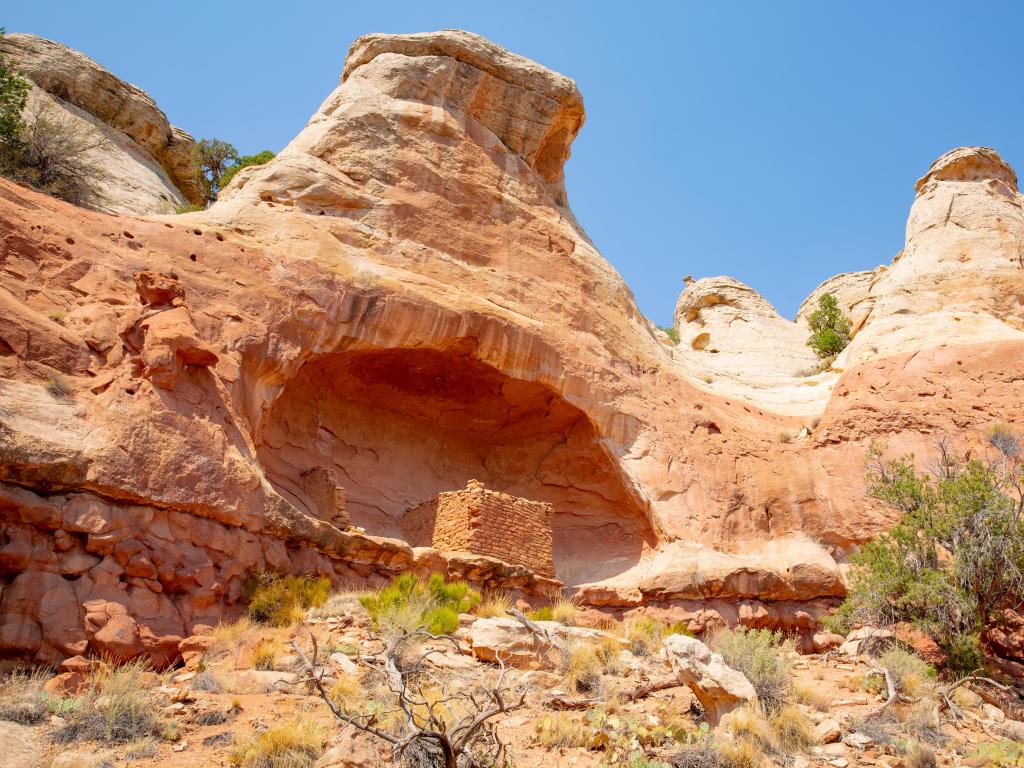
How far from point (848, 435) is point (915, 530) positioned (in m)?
3.79

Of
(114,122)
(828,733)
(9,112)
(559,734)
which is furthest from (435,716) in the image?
(114,122)

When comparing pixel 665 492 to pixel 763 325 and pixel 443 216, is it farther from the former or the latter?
pixel 763 325

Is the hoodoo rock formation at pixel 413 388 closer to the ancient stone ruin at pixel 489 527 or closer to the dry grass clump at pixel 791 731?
the ancient stone ruin at pixel 489 527

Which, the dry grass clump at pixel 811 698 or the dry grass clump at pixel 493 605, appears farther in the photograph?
the dry grass clump at pixel 493 605

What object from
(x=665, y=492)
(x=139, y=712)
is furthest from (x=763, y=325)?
(x=139, y=712)

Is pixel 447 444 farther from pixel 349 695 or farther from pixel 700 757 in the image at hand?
pixel 700 757

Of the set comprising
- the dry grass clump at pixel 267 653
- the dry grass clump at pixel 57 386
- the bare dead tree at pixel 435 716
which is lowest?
the dry grass clump at pixel 267 653

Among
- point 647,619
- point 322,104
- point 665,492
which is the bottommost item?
point 647,619

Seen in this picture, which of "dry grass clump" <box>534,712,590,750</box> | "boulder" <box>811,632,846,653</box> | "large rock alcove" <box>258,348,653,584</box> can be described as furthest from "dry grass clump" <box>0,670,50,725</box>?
"boulder" <box>811,632,846,653</box>

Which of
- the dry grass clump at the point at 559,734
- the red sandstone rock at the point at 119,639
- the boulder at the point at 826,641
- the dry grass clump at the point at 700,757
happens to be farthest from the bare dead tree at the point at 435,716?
the boulder at the point at 826,641

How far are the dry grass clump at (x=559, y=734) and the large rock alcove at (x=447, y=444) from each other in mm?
6904

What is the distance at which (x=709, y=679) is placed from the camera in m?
7.88

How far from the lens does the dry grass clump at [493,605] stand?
11172 mm

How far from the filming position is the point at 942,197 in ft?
71.7
